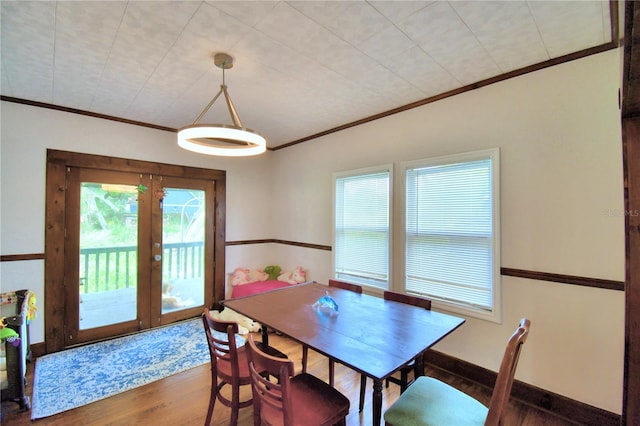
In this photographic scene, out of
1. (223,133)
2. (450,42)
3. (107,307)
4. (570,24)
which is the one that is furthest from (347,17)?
(107,307)

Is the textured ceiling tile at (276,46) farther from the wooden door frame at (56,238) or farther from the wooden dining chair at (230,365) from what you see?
the wooden dining chair at (230,365)

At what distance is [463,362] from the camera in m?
2.60

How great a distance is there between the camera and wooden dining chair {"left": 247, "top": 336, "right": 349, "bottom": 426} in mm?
1283

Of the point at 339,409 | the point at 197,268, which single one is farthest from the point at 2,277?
the point at 339,409

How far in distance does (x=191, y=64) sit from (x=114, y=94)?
1.18 m

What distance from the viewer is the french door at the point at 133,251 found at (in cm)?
326

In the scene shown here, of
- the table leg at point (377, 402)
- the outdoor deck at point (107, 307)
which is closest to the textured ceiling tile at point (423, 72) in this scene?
the table leg at point (377, 402)

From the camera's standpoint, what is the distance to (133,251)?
3.60m

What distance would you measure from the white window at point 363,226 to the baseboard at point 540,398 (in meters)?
0.96

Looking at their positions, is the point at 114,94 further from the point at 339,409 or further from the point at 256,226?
the point at 339,409

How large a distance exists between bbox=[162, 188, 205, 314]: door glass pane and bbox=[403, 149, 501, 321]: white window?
9.68 feet

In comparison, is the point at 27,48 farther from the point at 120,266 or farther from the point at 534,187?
the point at 534,187

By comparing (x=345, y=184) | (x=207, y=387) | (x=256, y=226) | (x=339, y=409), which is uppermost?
(x=345, y=184)

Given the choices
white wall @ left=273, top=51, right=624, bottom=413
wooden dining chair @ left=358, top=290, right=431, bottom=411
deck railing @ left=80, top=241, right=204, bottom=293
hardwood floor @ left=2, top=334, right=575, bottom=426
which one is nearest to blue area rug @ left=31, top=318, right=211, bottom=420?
hardwood floor @ left=2, top=334, right=575, bottom=426
